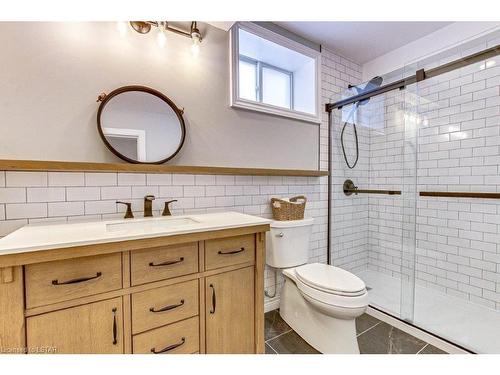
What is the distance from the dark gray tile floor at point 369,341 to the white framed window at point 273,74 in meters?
1.73

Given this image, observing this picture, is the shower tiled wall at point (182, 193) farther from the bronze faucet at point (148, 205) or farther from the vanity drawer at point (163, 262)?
the vanity drawer at point (163, 262)

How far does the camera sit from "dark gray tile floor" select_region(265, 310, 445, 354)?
1525 mm

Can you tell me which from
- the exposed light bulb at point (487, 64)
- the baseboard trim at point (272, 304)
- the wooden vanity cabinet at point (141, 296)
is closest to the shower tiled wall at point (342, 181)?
the baseboard trim at point (272, 304)

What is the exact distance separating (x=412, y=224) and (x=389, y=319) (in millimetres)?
836

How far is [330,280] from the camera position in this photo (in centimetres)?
152

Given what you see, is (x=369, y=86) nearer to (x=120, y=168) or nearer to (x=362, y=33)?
(x=362, y=33)

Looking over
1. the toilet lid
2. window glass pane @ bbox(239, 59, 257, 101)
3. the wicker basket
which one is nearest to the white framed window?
window glass pane @ bbox(239, 59, 257, 101)

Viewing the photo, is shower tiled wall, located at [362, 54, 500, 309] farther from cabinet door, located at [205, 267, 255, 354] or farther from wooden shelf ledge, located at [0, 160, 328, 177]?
cabinet door, located at [205, 267, 255, 354]

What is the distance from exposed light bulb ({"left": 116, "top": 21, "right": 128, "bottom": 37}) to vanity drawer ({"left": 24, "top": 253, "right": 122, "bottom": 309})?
131 centimetres

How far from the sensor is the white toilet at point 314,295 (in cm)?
140

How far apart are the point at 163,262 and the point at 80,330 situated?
1.21 feet

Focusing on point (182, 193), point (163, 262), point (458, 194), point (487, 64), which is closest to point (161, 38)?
point (182, 193)
